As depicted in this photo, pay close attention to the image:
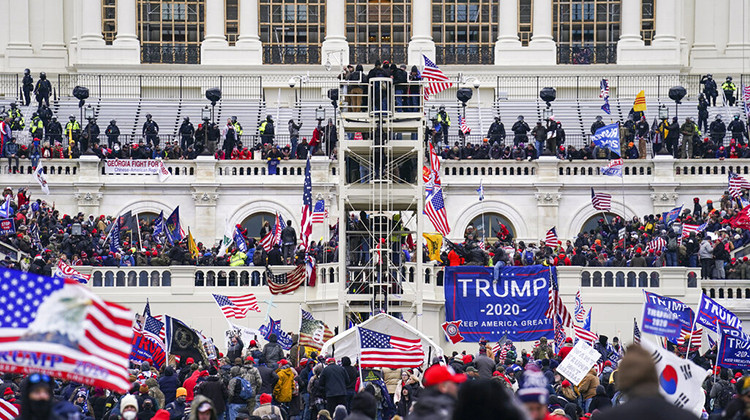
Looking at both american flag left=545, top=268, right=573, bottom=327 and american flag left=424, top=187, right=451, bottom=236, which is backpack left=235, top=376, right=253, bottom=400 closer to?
american flag left=545, top=268, right=573, bottom=327

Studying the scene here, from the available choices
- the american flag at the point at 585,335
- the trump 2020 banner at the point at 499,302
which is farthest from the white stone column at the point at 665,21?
the american flag at the point at 585,335

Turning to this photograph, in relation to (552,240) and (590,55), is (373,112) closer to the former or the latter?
(552,240)

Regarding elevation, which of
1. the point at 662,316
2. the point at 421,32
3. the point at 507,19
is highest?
the point at 507,19

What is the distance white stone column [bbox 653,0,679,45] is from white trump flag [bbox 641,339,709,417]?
52.3 meters

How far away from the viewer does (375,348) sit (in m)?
28.3

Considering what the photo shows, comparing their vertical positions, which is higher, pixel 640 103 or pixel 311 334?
pixel 640 103

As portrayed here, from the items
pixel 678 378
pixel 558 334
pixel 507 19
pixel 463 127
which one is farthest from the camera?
pixel 507 19

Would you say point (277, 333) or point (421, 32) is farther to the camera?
point (421, 32)

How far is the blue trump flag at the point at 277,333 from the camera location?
1391 inches

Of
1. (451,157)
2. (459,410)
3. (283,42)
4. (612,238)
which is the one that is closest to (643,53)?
(283,42)

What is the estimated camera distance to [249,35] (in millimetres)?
69812

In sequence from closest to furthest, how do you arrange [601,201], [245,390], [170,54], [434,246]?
1. [245,390]
2. [434,246]
3. [601,201]
4. [170,54]

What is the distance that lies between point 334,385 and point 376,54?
4319 cm

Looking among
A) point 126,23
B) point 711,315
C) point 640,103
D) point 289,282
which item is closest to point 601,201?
point 640,103
